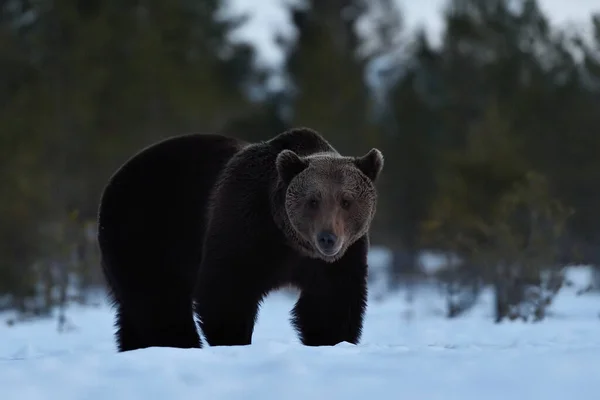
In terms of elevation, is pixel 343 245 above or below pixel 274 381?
above

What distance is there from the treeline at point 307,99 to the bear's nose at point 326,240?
11.7m

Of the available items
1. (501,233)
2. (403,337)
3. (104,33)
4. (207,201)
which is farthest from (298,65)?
(207,201)

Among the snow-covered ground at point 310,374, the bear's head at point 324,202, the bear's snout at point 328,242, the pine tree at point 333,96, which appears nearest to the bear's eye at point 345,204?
the bear's head at point 324,202

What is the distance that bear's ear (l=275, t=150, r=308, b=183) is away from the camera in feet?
18.6

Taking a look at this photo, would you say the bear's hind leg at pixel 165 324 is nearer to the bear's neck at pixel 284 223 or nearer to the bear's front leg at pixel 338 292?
the bear's front leg at pixel 338 292

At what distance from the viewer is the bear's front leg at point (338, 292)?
5.82 metres

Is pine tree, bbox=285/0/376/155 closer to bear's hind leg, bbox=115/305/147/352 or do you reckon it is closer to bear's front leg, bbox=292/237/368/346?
bear's hind leg, bbox=115/305/147/352

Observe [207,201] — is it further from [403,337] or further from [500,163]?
[500,163]

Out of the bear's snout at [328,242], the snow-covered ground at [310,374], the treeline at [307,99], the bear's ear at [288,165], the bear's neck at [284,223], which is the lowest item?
the snow-covered ground at [310,374]

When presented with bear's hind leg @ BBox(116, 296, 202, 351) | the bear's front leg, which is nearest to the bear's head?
the bear's front leg

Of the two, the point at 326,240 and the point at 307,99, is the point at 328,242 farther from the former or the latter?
the point at 307,99

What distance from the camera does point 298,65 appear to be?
92.6ft

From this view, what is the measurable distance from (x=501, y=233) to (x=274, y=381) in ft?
27.8

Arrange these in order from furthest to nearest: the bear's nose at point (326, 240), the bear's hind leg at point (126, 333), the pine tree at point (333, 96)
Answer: the pine tree at point (333, 96) < the bear's hind leg at point (126, 333) < the bear's nose at point (326, 240)
